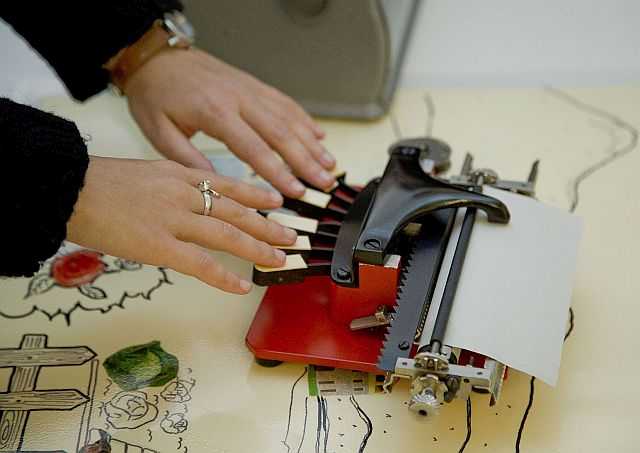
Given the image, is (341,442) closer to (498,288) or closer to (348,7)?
(498,288)

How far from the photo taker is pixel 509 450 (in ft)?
2.37

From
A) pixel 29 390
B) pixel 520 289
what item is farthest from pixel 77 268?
pixel 520 289

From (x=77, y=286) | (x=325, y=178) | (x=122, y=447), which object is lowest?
(x=122, y=447)

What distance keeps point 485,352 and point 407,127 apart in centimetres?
57

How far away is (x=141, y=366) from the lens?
2.75ft

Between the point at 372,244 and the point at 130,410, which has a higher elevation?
the point at 372,244

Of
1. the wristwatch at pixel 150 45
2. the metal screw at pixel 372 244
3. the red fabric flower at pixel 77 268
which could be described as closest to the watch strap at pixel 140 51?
the wristwatch at pixel 150 45

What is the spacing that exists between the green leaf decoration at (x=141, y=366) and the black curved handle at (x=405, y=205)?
9.9 inches

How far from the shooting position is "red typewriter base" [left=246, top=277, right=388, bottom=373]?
789 mm

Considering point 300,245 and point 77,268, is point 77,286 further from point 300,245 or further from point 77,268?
point 300,245

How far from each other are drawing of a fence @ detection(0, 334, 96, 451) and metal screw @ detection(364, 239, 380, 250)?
0.34 metres

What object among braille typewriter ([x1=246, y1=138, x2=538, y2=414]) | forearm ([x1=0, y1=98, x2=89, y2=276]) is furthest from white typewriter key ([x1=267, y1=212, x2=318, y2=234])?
forearm ([x1=0, y1=98, x2=89, y2=276])

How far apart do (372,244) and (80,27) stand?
0.52m

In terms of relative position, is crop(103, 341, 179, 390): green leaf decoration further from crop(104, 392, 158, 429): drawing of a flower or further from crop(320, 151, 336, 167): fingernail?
crop(320, 151, 336, 167): fingernail
